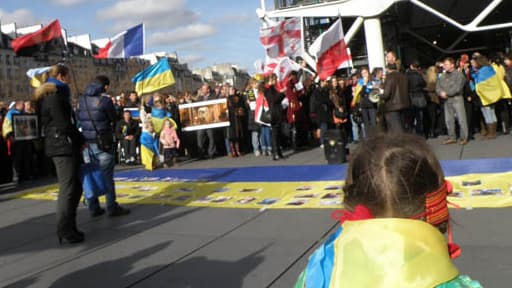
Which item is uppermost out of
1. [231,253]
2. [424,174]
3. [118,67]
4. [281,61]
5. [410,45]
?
[118,67]

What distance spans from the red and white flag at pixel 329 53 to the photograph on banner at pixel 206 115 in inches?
109

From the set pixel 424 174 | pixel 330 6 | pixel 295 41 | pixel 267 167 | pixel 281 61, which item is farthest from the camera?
pixel 330 6

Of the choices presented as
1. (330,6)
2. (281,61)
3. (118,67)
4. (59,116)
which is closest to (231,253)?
(59,116)

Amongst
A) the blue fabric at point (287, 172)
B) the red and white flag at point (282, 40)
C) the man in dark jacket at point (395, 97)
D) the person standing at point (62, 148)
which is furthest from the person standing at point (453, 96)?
the person standing at point (62, 148)

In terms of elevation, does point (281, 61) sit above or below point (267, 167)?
above

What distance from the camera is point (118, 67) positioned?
390 ft

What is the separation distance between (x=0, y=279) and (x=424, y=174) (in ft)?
14.2

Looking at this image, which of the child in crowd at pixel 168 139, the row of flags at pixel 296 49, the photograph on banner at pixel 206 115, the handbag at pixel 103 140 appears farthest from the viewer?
the row of flags at pixel 296 49

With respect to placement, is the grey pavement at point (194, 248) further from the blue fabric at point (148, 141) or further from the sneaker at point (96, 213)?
the blue fabric at point (148, 141)

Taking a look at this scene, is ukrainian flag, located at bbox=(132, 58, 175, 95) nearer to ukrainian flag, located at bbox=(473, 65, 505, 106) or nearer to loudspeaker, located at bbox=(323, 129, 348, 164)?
loudspeaker, located at bbox=(323, 129, 348, 164)

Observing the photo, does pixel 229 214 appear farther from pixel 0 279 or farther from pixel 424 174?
pixel 424 174

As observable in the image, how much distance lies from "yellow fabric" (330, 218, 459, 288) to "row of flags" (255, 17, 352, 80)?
12285mm

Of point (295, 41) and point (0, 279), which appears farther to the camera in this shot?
point (295, 41)

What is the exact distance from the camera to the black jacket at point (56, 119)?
5586mm
